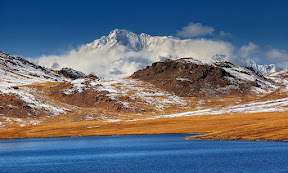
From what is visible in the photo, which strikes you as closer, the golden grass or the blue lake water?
the blue lake water

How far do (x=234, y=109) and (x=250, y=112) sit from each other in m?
14.0

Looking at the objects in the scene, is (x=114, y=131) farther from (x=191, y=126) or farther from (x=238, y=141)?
(x=238, y=141)

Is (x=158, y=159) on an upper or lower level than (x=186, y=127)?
lower

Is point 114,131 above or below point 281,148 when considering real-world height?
above

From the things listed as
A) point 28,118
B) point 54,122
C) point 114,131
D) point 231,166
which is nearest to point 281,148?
point 231,166

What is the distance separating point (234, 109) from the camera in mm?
176375

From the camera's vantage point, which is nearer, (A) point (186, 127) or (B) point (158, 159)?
(B) point (158, 159)

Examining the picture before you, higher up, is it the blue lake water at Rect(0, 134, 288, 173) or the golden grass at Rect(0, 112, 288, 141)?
the golden grass at Rect(0, 112, 288, 141)

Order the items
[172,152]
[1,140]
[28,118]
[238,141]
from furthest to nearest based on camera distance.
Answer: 1. [28,118]
2. [1,140]
3. [238,141]
4. [172,152]

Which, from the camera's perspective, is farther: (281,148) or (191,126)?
(191,126)

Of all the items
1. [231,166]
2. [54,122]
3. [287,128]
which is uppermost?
[54,122]

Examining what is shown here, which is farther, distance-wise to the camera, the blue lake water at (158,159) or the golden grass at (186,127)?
the golden grass at (186,127)

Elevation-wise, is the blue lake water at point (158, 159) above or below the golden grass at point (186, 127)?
below

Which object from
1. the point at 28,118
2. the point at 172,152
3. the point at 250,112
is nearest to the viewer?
the point at 172,152
